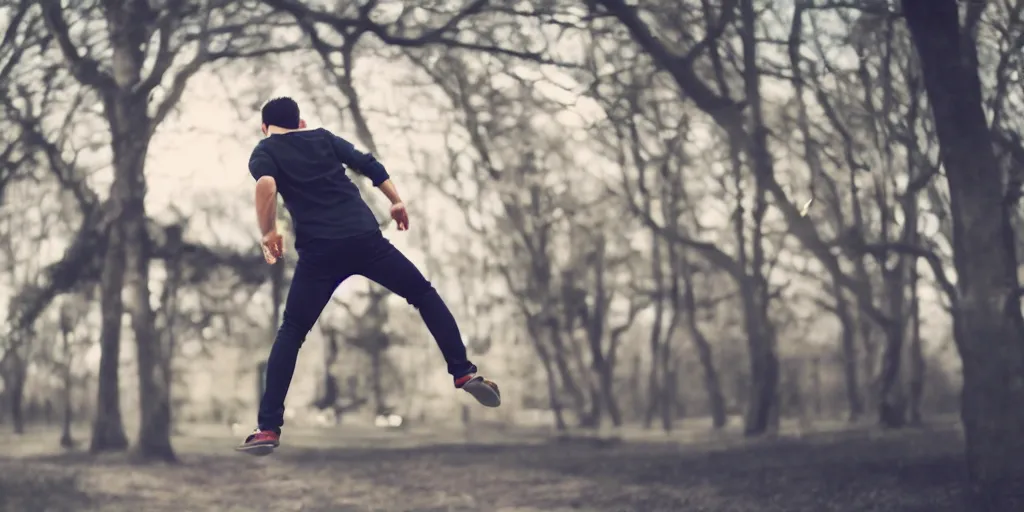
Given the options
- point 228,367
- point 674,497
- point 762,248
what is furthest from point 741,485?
point 228,367

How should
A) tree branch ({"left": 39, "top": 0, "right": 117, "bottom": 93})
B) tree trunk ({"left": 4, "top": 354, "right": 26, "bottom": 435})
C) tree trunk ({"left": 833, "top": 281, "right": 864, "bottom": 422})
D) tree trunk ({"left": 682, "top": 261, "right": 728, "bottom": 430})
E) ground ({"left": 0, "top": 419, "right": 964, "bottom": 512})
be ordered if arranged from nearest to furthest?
ground ({"left": 0, "top": 419, "right": 964, "bottom": 512}) → tree branch ({"left": 39, "top": 0, "right": 117, "bottom": 93}) → tree trunk ({"left": 4, "top": 354, "right": 26, "bottom": 435}) → tree trunk ({"left": 682, "top": 261, "right": 728, "bottom": 430}) → tree trunk ({"left": 833, "top": 281, "right": 864, "bottom": 422})

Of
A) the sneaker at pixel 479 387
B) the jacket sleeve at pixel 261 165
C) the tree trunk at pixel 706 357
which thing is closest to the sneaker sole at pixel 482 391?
the sneaker at pixel 479 387

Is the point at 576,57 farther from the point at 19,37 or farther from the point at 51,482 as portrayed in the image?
the point at 51,482

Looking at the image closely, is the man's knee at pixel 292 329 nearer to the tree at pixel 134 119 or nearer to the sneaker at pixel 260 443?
the sneaker at pixel 260 443

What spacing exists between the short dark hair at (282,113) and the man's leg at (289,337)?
0.62m

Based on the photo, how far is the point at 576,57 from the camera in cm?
1526

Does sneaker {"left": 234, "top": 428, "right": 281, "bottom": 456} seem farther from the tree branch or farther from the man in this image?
the tree branch

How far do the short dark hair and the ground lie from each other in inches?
328

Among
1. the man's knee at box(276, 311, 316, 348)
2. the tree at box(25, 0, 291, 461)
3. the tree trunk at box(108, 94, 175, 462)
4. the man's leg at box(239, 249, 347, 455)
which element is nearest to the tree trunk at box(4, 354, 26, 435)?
the tree at box(25, 0, 291, 461)

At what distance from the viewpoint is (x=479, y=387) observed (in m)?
4.72

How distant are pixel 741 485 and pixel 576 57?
19.1ft

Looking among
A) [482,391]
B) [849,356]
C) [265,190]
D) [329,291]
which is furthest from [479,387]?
[849,356]

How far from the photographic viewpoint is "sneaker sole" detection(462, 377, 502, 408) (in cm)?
470

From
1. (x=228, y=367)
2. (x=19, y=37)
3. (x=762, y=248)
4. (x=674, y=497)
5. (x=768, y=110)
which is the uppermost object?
(x=19, y=37)
